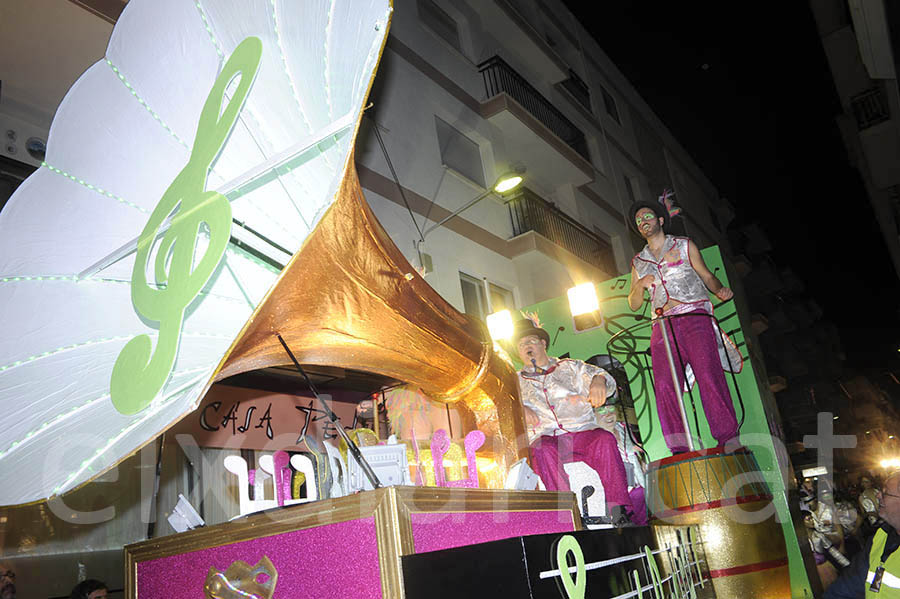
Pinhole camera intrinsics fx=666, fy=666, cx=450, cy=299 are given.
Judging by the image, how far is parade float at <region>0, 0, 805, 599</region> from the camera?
173 centimetres

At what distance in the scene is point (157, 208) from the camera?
198cm

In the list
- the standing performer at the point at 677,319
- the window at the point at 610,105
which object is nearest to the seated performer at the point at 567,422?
the standing performer at the point at 677,319

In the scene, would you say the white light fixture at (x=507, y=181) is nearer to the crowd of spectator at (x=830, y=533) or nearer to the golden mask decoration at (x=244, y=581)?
the crowd of spectator at (x=830, y=533)

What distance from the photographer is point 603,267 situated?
1405 cm

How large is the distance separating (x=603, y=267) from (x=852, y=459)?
80.1 ft

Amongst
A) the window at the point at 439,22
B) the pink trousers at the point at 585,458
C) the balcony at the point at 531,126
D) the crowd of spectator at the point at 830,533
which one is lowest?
the crowd of spectator at the point at 830,533

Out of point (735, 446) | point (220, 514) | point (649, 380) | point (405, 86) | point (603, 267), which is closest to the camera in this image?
point (735, 446)

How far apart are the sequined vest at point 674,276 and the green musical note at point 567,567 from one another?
128 inches

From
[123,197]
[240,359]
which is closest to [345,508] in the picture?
[240,359]

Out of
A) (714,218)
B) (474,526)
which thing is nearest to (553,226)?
(474,526)

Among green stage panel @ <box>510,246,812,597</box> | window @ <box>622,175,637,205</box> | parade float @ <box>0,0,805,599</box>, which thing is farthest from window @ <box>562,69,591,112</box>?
parade float @ <box>0,0,805,599</box>

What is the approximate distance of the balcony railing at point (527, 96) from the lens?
11.6 metres

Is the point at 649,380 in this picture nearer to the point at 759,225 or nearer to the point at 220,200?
the point at 220,200

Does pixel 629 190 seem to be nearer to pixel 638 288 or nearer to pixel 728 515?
pixel 638 288
